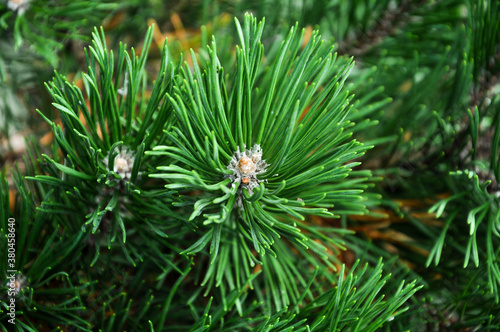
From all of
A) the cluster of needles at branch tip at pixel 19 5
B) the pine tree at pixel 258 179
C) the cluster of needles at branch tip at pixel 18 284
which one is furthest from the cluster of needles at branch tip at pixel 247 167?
the cluster of needles at branch tip at pixel 19 5

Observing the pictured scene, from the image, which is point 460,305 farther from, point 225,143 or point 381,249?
point 225,143

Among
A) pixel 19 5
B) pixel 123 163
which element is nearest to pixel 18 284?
pixel 123 163

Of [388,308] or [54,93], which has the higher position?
[54,93]

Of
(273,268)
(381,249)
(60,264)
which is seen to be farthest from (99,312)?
(381,249)

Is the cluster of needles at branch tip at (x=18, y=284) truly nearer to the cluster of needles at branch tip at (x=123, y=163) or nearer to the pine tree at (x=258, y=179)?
the pine tree at (x=258, y=179)

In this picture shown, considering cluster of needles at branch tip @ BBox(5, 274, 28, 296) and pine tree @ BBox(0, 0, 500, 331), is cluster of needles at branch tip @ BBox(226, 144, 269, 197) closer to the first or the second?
pine tree @ BBox(0, 0, 500, 331)

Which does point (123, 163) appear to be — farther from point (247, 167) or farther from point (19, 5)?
point (19, 5)

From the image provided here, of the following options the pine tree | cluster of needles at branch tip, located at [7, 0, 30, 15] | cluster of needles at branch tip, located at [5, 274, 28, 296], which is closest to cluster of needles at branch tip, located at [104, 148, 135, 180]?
the pine tree
